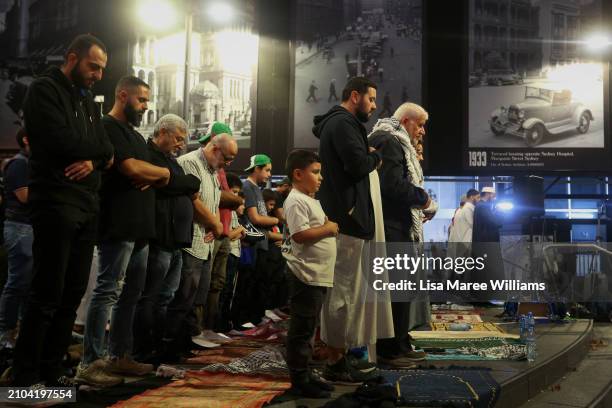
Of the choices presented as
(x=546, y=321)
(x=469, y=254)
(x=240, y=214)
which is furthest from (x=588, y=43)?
(x=240, y=214)

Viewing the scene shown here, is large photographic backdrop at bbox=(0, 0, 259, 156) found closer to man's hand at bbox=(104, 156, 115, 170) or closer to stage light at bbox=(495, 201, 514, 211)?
stage light at bbox=(495, 201, 514, 211)

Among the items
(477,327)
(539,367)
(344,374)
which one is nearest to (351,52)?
(477,327)

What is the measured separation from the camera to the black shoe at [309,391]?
136 inches

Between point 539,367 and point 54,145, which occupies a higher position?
point 54,145

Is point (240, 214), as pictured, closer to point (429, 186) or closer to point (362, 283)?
point (362, 283)

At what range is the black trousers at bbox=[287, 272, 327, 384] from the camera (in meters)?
3.55

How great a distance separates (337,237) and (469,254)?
25.2 feet

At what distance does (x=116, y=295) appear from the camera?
3750 mm

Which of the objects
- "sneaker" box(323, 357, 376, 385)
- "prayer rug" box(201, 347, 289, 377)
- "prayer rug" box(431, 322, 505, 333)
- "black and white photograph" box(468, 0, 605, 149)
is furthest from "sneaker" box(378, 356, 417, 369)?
A: "black and white photograph" box(468, 0, 605, 149)

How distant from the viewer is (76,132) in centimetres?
328

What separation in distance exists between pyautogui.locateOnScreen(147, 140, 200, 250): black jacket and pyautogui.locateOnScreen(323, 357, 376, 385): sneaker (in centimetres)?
138

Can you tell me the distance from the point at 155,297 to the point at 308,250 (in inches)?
53.6

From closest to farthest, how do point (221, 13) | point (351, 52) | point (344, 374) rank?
point (344, 374), point (351, 52), point (221, 13)

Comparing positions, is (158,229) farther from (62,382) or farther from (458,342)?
(458,342)
